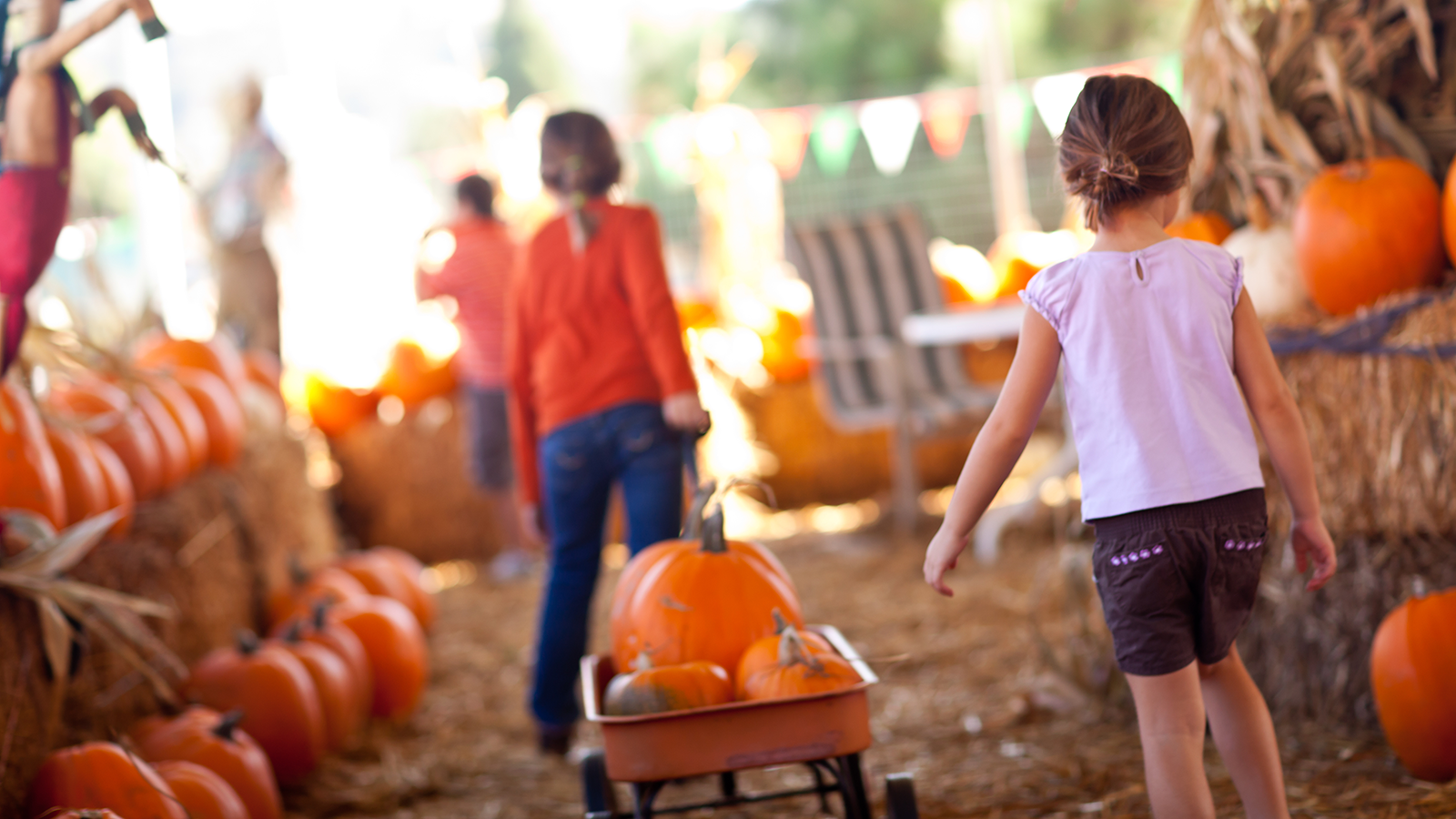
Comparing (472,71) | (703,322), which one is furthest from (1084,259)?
(472,71)

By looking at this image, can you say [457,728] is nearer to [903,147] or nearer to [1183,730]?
[1183,730]

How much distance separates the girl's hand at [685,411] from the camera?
253 centimetres

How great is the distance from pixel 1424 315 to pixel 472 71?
5.26 meters

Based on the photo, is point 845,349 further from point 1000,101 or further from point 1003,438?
point 1003,438

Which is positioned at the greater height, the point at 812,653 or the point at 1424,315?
the point at 1424,315

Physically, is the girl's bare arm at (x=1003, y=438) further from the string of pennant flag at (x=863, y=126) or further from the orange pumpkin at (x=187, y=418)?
the string of pennant flag at (x=863, y=126)

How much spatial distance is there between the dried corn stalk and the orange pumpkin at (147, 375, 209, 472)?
8.20 ft

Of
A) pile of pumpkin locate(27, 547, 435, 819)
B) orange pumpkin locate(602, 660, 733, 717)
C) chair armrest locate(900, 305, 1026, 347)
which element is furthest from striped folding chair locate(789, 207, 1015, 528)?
orange pumpkin locate(602, 660, 733, 717)

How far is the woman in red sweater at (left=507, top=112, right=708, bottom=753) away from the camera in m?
2.64

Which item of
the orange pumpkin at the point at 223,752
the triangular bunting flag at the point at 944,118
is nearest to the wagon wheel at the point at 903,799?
the orange pumpkin at the point at 223,752

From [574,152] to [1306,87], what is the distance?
59.0 inches

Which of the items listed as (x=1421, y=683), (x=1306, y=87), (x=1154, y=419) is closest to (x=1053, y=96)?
(x=1306, y=87)

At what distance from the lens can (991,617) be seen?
3787mm

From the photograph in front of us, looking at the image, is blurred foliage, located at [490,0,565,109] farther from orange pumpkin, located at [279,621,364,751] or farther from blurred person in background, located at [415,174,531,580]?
orange pumpkin, located at [279,621,364,751]
